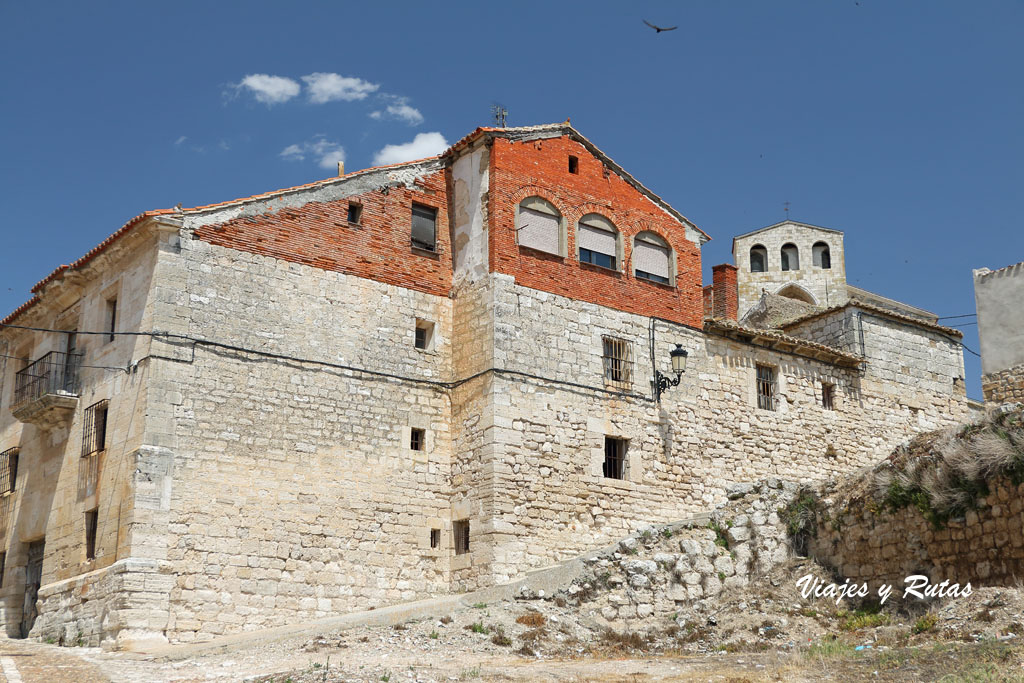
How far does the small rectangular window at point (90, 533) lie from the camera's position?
18719 millimetres

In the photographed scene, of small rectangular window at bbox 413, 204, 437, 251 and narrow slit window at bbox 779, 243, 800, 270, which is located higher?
narrow slit window at bbox 779, 243, 800, 270

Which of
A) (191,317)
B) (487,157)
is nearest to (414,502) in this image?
(191,317)

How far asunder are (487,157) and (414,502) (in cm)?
694

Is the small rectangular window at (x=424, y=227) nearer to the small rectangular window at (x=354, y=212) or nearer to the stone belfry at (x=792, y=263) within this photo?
the small rectangular window at (x=354, y=212)

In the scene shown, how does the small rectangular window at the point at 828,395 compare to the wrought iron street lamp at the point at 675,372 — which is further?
the small rectangular window at the point at 828,395

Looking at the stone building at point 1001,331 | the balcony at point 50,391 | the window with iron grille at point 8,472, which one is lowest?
the window with iron grille at point 8,472

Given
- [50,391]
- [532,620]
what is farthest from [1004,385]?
[50,391]

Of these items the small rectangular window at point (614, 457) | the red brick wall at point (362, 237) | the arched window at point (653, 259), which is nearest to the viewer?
the red brick wall at point (362, 237)

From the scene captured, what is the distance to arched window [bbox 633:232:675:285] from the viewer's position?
23.2m

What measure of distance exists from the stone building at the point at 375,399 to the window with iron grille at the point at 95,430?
5cm

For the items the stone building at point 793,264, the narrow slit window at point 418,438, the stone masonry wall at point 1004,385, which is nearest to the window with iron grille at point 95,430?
the narrow slit window at point 418,438

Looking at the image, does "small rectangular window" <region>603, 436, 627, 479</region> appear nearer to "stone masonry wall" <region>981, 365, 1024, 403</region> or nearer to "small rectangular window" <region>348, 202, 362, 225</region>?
"small rectangular window" <region>348, 202, 362, 225</region>

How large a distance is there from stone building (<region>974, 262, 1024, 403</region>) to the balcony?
67.8 ft

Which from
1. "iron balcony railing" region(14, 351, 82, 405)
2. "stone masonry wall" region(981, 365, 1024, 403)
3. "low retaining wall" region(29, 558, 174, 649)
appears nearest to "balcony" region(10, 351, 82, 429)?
"iron balcony railing" region(14, 351, 82, 405)
